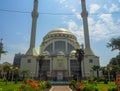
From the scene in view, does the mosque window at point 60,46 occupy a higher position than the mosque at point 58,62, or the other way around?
the mosque window at point 60,46

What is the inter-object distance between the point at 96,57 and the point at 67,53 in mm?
11176

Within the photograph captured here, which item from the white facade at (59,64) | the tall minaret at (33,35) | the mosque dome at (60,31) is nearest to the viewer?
the white facade at (59,64)

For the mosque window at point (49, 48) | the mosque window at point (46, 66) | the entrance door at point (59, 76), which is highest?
the mosque window at point (49, 48)

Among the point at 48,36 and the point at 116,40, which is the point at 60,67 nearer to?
the point at 48,36

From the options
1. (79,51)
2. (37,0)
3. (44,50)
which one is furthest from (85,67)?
(37,0)

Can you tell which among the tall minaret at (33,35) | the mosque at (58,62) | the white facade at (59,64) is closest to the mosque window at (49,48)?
the white facade at (59,64)

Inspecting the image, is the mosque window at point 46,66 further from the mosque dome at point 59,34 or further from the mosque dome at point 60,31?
the mosque dome at point 60,31

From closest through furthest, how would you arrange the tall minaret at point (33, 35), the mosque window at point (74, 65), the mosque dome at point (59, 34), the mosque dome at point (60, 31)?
the tall minaret at point (33, 35) < the mosque window at point (74, 65) < the mosque dome at point (59, 34) < the mosque dome at point (60, 31)

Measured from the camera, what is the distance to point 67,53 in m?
72.4

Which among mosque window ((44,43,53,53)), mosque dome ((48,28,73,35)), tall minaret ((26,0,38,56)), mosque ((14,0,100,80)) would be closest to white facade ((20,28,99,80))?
mosque ((14,0,100,80))

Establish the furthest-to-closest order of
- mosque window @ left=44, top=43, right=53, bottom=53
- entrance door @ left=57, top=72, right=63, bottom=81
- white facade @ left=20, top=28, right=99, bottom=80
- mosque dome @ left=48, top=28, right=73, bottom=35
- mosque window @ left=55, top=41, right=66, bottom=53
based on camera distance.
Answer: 1. mosque dome @ left=48, top=28, right=73, bottom=35
2. mosque window @ left=44, top=43, right=53, bottom=53
3. mosque window @ left=55, top=41, right=66, bottom=53
4. white facade @ left=20, top=28, right=99, bottom=80
5. entrance door @ left=57, top=72, right=63, bottom=81

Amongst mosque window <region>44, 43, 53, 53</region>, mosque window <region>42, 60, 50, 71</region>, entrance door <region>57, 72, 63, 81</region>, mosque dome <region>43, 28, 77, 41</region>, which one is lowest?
entrance door <region>57, 72, 63, 81</region>

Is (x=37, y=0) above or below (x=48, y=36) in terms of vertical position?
above

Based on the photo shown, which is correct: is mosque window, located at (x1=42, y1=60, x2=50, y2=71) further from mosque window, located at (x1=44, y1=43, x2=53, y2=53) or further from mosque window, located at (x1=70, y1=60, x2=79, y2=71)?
mosque window, located at (x1=70, y1=60, x2=79, y2=71)
